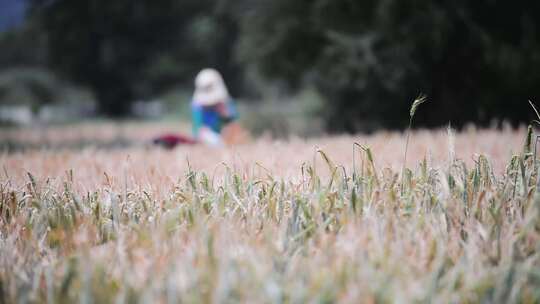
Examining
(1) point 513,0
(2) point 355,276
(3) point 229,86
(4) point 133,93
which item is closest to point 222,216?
(2) point 355,276

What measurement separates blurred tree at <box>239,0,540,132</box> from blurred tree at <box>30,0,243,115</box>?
14.7 meters

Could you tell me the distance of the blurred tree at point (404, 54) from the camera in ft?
29.6

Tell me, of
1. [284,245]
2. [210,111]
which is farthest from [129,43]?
[284,245]

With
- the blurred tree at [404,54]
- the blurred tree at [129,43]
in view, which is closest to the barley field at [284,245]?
the blurred tree at [404,54]

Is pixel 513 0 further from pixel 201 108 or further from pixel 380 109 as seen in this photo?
pixel 201 108

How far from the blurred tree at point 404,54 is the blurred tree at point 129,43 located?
48.1 feet

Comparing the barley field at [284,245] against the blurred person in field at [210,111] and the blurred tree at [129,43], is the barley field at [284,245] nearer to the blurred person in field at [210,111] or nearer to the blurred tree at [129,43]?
the blurred person in field at [210,111]

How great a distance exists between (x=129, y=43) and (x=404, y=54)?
24.1 metres

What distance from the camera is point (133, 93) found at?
1309 inches

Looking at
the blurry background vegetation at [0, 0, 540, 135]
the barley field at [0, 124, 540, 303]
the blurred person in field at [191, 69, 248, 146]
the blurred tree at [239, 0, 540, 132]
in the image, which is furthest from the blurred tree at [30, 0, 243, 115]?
the barley field at [0, 124, 540, 303]

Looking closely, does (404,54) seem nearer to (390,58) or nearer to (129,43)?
(390,58)

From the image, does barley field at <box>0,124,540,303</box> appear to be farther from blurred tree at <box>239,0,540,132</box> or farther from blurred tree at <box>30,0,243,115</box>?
blurred tree at <box>30,0,243,115</box>

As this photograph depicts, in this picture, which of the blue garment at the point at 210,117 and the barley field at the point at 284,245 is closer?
the barley field at the point at 284,245

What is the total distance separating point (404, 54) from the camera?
30.4 ft
